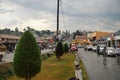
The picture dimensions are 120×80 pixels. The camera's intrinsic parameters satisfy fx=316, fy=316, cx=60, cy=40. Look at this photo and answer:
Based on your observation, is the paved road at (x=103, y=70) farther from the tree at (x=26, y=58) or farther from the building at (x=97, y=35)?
the building at (x=97, y=35)

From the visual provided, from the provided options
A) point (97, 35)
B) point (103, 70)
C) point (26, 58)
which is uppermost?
point (97, 35)

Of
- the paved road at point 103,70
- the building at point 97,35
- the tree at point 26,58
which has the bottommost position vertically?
the paved road at point 103,70

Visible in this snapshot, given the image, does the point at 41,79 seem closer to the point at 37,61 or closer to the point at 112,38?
the point at 37,61

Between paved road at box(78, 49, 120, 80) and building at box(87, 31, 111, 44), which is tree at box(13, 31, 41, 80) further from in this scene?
building at box(87, 31, 111, 44)

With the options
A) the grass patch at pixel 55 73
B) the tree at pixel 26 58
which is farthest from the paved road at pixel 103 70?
the tree at pixel 26 58

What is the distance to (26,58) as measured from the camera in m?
13.5

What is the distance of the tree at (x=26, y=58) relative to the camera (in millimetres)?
13477

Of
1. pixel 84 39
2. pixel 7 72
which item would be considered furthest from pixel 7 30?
pixel 7 72

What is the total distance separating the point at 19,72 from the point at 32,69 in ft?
1.87

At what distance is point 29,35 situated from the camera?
45.6 ft

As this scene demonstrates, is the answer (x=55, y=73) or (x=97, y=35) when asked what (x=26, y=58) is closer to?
(x=55, y=73)

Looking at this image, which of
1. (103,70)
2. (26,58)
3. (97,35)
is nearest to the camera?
(26,58)

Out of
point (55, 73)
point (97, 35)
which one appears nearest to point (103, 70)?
point (55, 73)

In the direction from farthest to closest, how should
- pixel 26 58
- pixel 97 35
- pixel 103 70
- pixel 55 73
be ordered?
pixel 97 35, pixel 103 70, pixel 55 73, pixel 26 58
